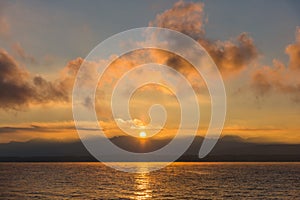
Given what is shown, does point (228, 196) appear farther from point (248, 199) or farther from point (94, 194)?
point (94, 194)

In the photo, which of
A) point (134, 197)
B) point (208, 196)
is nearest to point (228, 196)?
point (208, 196)

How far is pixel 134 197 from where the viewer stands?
84.6 meters

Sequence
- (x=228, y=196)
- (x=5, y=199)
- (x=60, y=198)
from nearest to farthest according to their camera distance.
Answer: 1. (x=5, y=199)
2. (x=60, y=198)
3. (x=228, y=196)

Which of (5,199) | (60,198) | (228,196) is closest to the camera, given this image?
(5,199)

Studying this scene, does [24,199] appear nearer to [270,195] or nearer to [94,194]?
[94,194]

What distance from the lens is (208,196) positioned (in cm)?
8819

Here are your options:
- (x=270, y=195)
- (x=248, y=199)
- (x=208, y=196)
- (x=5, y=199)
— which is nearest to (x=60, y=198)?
(x=5, y=199)

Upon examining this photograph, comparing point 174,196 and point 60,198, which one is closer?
point 60,198

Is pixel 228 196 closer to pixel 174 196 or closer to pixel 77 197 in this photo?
pixel 174 196

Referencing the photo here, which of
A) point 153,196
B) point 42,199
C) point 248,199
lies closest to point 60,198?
point 42,199

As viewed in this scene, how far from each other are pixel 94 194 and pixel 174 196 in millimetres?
17656

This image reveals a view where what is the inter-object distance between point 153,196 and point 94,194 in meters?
13.6

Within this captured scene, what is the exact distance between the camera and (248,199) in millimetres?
83000

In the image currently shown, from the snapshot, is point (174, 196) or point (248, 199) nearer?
point (248, 199)
